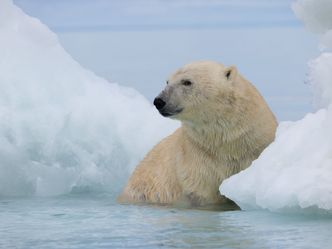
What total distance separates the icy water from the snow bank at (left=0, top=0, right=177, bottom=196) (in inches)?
74.8

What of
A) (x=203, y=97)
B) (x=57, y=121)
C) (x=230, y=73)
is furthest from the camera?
(x=57, y=121)

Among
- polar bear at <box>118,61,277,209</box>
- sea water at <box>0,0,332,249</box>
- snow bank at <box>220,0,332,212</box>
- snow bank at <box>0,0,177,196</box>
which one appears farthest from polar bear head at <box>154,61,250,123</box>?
snow bank at <box>0,0,177,196</box>

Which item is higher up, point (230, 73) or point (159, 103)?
point (230, 73)

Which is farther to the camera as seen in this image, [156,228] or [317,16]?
[317,16]

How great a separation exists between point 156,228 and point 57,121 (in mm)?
4216

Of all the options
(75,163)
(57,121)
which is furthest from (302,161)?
(57,121)

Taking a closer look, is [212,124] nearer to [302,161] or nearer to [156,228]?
[302,161]

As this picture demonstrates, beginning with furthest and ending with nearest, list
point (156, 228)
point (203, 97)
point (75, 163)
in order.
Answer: point (75, 163) < point (203, 97) < point (156, 228)

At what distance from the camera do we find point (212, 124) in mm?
8219

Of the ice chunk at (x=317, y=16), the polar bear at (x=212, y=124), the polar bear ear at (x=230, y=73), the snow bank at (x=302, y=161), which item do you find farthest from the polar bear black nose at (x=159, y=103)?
the ice chunk at (x=317, y=16)

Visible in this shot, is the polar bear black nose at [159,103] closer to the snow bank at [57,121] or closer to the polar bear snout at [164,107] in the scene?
the polar bear snout at [164,107]

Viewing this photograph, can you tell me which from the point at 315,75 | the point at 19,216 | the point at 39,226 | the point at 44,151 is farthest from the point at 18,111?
the point at 315,75

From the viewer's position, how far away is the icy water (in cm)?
626

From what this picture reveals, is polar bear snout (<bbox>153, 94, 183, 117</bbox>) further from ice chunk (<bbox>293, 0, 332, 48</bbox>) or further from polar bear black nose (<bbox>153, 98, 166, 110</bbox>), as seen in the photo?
ice chunk (<bbox>293, 0, 332, 48</bbox>)
